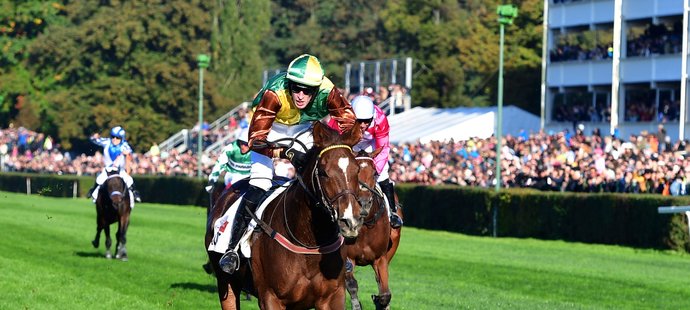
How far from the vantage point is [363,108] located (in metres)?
12.6

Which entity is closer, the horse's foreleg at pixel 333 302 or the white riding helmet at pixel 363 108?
the horse's foreleg at pixel 333 302

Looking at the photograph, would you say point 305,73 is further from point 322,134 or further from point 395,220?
point 395,220

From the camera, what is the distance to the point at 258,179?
9.67 metres

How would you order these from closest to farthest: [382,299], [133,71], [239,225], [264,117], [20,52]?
[264,117], [239,225], [382,299], [133,71], [20,52]

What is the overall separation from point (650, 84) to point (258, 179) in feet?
115

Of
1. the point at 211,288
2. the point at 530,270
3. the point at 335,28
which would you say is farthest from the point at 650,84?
the point at 335,28

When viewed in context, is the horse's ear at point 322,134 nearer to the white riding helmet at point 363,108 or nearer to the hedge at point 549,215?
the white riding helmet at point 363,108

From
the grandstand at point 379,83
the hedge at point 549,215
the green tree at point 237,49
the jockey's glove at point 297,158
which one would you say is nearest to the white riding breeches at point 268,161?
the jockey's glove at point 297,158

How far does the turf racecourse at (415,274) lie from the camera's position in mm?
15016

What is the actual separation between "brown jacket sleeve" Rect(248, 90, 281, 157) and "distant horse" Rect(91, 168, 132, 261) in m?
11.4

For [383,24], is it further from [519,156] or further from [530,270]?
[530,270]

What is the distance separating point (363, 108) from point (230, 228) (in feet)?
11.0

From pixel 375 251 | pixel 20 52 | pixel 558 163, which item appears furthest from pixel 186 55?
pixel 375 251

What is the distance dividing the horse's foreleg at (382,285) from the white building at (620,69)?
90.7 feet
